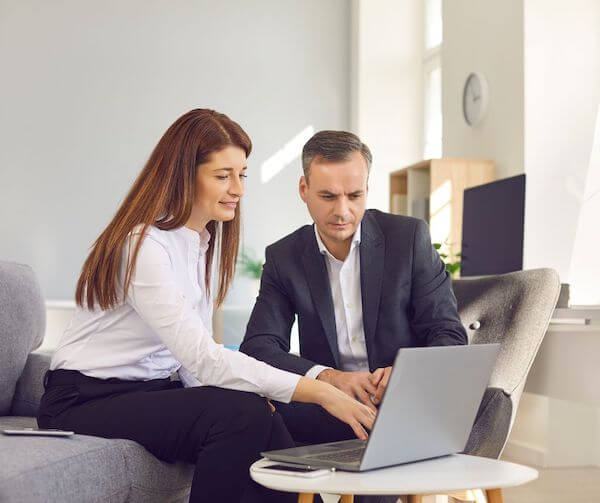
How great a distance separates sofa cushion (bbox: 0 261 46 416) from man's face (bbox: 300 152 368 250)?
888 millimetres

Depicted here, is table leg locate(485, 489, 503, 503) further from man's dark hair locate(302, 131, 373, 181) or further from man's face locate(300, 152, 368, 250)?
man's dark hair locate(302, 131, 373, 181)

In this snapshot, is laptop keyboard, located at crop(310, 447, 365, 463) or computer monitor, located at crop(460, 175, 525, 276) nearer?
laptop keyboard, located at crop(310, 447, 365, 463)

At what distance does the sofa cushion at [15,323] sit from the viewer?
97.1 inches

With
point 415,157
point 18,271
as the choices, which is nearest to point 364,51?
point 415,157

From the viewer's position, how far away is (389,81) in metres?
7.73

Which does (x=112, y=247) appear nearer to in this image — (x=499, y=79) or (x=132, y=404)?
(x=132, y=404)

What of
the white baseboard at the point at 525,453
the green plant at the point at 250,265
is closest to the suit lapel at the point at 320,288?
the white baseboard at the point at 525,453

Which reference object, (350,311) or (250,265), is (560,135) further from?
(250,265)

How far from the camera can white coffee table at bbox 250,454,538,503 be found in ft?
4.53

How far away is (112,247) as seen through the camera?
→ 195 centimetres

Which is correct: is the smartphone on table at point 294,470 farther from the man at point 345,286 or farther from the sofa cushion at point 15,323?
the sofa cushion at point 15,323

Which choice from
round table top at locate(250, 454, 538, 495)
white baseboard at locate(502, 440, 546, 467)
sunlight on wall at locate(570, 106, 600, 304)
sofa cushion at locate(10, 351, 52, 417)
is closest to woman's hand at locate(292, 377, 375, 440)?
round table top at locate(250, 454, 538, 495)

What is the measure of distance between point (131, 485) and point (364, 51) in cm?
635

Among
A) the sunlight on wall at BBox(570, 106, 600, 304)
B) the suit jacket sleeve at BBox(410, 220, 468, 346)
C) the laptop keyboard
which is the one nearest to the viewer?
the laptop keyboard
